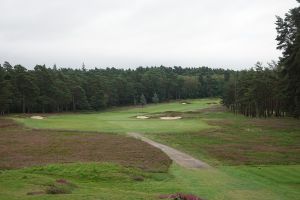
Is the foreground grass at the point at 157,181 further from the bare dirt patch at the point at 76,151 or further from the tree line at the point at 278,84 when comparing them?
the tree line at the point at 278,84

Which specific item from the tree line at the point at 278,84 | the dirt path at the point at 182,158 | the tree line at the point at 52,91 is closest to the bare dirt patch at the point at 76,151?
the dirt path at the point at 182,158

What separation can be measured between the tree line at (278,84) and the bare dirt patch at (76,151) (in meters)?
24.5

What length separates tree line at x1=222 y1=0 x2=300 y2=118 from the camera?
5956cm

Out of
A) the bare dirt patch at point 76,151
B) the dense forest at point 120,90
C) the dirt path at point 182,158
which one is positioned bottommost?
the dirt path at point 182,158

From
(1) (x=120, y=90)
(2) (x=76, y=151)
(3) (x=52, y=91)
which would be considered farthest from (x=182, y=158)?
(1) (x=120, y=90)

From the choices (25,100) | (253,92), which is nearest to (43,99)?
(25,100)

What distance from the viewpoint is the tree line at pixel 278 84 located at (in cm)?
5956

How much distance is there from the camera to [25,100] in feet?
394

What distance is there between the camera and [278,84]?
79500 millimetres

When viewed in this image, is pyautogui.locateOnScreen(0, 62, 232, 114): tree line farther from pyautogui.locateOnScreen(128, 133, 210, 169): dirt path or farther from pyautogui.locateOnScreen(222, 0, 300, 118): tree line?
pyautogui.locateOnScreen(128, 133, 210, 169): dirt path

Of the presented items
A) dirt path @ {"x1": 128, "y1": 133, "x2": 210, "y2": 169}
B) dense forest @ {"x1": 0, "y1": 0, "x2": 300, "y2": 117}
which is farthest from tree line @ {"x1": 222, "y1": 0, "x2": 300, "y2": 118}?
dirt path @ {"x1": 128, "y1": 133, "x2": 210, "y2": 169}

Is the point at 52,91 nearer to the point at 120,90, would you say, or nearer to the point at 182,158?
the point at 120,90

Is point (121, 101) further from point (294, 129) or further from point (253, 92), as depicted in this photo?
point (294, 129)

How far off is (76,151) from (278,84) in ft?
172
